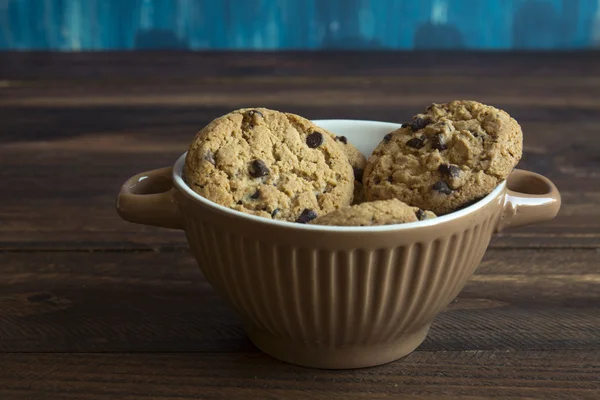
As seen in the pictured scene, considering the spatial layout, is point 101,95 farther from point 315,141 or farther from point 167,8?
point 315,141

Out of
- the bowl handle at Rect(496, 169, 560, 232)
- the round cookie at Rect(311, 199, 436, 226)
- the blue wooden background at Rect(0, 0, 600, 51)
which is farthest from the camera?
the blue wooden background at Rect(0, 0, 600, 51)

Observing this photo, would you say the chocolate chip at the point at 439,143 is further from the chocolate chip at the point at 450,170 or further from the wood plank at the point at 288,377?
the wood plank at the point at 288,377

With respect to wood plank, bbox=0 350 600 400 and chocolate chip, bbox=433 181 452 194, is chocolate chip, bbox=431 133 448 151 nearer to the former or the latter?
chocolate chip, bbox=433 181 452 194

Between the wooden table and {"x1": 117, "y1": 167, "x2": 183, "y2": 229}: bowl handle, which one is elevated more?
{"x1": 117, "y1": 167, "x2": 183, "y2": 229}: bowl handle

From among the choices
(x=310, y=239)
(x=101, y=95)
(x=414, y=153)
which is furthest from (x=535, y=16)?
(x=310, y=239)

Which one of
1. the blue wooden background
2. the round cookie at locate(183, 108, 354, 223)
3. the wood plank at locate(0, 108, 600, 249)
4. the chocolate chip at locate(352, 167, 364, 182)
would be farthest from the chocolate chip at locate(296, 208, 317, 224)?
the blue wooden background

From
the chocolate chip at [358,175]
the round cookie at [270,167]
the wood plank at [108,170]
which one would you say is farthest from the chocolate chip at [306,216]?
the wood plank at [108,170]

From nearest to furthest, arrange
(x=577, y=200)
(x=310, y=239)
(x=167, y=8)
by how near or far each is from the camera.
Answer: (x=310, y=239), (x=577, y=200), (x=167, y=8)
